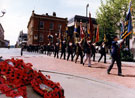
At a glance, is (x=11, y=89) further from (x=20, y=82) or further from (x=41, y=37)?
(x=41, y=37)

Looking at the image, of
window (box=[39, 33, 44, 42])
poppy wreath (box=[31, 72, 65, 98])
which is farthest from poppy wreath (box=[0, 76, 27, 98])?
window (box=[39, 33, 44, 42])

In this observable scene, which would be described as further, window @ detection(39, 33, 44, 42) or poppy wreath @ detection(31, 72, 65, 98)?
window @ detection(39, 33, 44, 42)

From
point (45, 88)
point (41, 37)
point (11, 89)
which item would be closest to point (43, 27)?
point (41, 37)

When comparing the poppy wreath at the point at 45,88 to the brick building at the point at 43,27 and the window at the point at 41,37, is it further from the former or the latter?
the window at the point at 41,37

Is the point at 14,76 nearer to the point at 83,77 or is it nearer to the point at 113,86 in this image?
the point at 113,86

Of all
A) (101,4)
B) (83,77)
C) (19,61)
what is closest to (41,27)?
(101,4)

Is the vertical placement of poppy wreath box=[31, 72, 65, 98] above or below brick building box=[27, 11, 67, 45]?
below

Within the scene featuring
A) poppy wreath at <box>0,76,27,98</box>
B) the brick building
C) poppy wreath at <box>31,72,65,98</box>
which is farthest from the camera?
the brick building

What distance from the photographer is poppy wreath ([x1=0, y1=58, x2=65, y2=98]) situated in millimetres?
1716

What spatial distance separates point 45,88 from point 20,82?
34cm

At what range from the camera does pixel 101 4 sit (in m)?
24.5

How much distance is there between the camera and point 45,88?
6.57 ft

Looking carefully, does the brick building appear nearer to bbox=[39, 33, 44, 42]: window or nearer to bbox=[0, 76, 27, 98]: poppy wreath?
bbox=[39, 33, 44, 42]: window

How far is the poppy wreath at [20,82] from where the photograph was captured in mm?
1716
